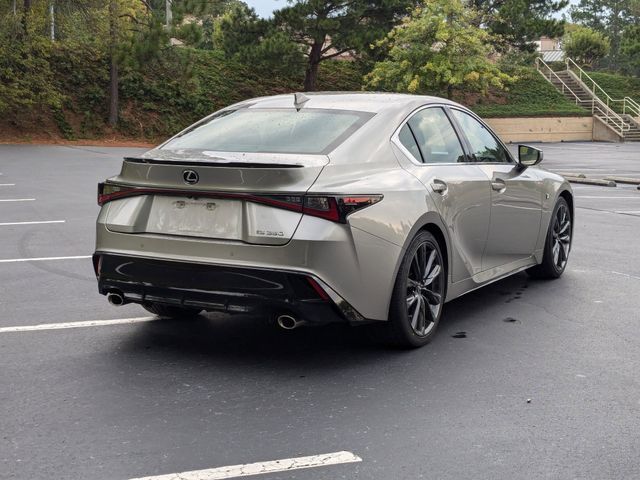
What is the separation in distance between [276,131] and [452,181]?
1.26 m

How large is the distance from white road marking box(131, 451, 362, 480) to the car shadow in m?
1.40

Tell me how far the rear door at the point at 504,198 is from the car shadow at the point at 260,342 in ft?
2.00

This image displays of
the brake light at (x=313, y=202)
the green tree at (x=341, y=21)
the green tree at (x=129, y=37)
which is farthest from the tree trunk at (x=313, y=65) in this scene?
the brake light at (x=313, y=202)

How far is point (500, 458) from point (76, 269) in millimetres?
5320

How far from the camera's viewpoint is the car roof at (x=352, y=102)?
5901mm

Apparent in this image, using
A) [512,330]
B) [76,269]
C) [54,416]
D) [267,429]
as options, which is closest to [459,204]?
[512,330]

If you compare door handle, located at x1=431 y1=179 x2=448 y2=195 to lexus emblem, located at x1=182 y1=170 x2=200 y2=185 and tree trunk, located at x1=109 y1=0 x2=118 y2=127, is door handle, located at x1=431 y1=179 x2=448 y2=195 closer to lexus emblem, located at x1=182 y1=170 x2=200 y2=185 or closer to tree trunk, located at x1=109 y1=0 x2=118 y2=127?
lexus emblem, located at x1=182 y1=170 x2=200 y2=185

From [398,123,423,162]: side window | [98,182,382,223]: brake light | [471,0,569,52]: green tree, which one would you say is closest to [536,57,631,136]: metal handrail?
[471,0,569,52]: green tree

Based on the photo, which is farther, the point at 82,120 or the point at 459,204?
the point at 82,120

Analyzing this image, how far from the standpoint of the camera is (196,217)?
197 inches

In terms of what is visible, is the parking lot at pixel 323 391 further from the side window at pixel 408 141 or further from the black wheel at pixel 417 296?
the side window at pixel 408 141

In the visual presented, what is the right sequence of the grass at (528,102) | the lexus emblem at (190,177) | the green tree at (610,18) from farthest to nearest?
the green tree at (610,18), the grass at (528,102), the lexus emblem at (190,177)

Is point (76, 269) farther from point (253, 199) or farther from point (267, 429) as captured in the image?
point (267, 429)

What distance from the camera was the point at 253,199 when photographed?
16.0 feet
